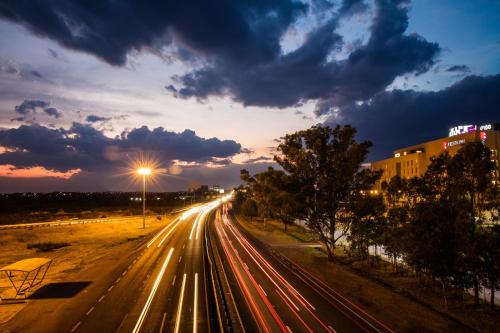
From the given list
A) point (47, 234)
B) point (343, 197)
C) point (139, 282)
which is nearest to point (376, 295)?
point (343, 197)

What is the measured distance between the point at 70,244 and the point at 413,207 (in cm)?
4899

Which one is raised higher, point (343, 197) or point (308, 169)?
point (308, 169)

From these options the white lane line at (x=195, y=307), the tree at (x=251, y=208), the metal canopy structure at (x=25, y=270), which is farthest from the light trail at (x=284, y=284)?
the tree at (x=251, y=208)

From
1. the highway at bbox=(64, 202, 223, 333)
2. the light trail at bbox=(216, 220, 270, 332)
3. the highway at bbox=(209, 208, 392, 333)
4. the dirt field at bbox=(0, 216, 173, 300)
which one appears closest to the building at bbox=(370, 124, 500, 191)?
the highway at bbox=(209, 208, 392, 333)

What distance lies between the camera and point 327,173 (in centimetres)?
4491

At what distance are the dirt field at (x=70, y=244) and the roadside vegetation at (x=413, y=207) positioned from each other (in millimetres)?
24867

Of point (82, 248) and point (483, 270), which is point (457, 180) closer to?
point (483, 270)

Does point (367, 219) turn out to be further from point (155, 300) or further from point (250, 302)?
point (155, 300)

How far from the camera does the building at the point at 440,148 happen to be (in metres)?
96.1

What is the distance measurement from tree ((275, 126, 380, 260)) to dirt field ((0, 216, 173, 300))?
26147 mm

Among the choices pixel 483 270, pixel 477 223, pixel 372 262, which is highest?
pixel 477 223

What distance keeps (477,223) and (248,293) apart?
1821 centimetres

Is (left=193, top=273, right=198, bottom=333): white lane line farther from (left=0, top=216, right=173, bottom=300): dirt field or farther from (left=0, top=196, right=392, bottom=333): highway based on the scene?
(left=0, top=216, right=173, bottom=300): dirt field

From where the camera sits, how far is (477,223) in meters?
25.2
